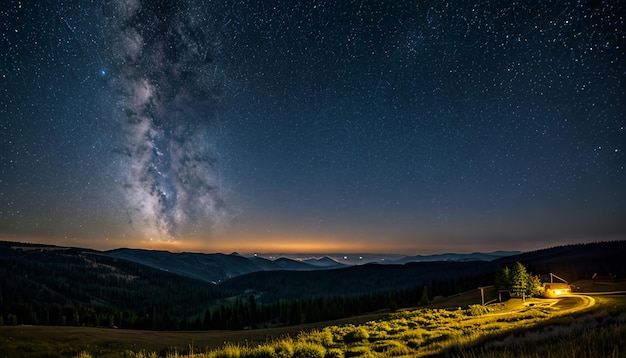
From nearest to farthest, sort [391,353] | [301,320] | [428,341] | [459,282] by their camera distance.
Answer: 1. [391,353]
2. [428,341]
3. [301,320]
4. [459,282]

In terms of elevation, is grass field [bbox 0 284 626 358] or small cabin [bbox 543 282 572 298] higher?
grass field [bbox 0 284 626 358]

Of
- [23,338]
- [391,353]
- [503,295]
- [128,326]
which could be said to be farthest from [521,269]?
[128,326]

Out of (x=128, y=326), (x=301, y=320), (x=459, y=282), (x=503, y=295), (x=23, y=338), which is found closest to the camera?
(x=23, y=338)

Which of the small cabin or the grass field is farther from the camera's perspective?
the small cabin

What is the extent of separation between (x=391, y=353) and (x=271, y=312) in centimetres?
10748

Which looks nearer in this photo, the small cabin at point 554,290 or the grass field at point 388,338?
the grass field at point 388,338

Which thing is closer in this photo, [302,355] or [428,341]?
[302,355]

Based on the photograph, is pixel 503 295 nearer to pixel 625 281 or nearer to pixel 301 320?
pixel 625 281

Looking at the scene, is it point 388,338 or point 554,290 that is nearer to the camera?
point 388,338

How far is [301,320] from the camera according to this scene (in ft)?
316

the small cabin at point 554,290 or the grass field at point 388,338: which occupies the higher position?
the grass field at point 388,338

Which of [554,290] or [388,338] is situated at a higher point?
[388,338]

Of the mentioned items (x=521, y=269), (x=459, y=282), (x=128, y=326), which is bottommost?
(x=128, y=326)

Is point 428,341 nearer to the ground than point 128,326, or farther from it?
farther from it
